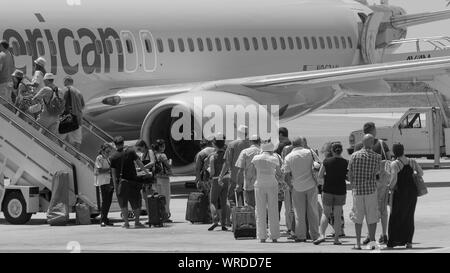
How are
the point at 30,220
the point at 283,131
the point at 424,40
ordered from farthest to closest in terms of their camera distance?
the point at 424,40 → the point at 30,220 → the point at 283,131

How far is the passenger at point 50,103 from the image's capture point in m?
23.6

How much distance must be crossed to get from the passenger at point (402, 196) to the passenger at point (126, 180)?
494 centimetres

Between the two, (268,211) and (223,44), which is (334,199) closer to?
(268,211)

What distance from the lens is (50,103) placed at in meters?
23.7

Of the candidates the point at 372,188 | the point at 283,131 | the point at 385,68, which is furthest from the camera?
the point at 385,68

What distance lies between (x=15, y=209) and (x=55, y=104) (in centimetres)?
191

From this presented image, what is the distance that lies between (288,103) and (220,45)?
2107mm

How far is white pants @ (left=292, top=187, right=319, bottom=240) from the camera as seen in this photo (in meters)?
20.1

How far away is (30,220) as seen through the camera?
2386 cm

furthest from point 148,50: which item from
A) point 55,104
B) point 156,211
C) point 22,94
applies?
point 156,211

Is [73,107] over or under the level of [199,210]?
over

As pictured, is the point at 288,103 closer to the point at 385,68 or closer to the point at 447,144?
the point at 385,68

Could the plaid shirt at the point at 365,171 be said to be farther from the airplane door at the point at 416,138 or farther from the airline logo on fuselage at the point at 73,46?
the airplane door at the point at 416,138

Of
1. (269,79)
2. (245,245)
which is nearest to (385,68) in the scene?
(269,79)
